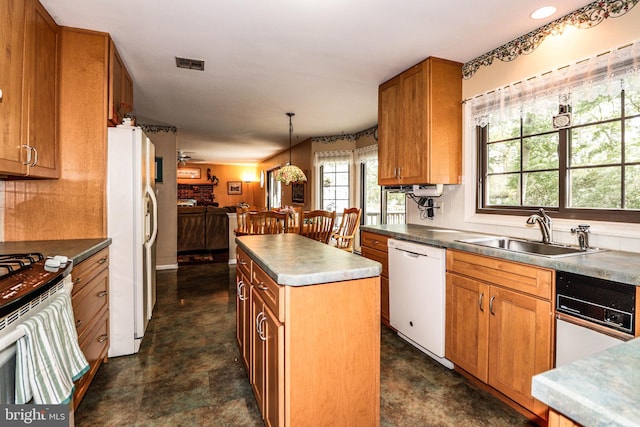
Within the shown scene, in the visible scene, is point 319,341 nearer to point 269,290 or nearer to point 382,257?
point 269,290

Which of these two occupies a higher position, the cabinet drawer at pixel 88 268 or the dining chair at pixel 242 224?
the dining chair at pixel 242 224

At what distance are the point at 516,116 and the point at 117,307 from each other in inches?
131

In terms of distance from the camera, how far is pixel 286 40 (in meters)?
2.53

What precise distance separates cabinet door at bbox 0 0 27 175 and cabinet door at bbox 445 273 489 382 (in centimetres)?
267

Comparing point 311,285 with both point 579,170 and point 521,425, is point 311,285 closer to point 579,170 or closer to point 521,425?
point 521,425

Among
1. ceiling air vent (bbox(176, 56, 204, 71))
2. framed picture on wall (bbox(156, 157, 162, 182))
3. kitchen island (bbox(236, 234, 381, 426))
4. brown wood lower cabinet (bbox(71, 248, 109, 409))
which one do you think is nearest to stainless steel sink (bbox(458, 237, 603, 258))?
kitchen island (bbox(236, 234, 381, 426))

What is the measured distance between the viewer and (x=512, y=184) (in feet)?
8.89

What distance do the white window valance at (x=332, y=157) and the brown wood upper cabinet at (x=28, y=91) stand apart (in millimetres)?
4552

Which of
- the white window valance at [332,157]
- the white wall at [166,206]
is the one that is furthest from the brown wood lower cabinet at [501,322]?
the white wall at [166,206]

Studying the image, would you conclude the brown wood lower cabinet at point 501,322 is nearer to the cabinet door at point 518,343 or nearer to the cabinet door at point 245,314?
the cabinet door at point 518,343

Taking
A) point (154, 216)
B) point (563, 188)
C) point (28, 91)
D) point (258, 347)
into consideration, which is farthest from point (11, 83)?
point (563, 188)

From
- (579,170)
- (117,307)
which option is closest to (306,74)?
(579,170)

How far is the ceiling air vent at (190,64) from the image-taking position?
9.54 ft

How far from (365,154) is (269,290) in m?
4.69
